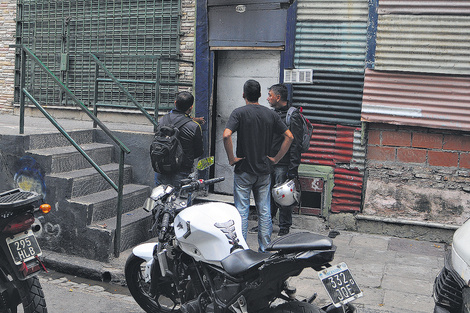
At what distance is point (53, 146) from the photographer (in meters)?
7.42

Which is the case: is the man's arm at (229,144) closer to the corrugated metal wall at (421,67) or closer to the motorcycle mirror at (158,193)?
the motorcycle mirror at (158,193)

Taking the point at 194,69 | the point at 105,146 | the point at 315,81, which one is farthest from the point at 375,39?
the point at 105,146

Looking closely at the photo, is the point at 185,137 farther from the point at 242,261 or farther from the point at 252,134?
the point at 242,261

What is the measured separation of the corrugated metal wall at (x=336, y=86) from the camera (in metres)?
7.88

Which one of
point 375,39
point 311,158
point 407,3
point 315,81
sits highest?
point 407,3

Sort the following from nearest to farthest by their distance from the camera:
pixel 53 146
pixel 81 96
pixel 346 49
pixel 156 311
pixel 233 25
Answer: pixel 156 311
pixel 53 146
pixel 346 49
pixel 233 25
pixel 81 96

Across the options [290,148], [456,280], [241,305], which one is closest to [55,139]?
[290,148]

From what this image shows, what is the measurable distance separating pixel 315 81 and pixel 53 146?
151 inches

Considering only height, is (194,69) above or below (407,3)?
below

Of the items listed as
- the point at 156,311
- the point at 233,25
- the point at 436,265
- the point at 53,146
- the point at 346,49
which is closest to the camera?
the point at 156,311

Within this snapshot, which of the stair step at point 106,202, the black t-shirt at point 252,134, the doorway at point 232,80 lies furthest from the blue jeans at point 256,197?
the doorway at point 232,80

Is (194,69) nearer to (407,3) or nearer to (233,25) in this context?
(233,25)

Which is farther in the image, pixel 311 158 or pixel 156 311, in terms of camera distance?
pixel 311 158

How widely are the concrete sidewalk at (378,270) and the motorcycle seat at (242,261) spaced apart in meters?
1.78
